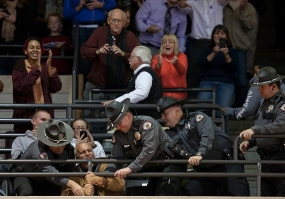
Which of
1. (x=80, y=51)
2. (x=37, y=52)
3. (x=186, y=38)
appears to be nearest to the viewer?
(x=37, y=52)

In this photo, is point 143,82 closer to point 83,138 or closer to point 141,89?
point 141,89

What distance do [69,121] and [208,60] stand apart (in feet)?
8.11

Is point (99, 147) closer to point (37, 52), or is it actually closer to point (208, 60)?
point (37, 52)

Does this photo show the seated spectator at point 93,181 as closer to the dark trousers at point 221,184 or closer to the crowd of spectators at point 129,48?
the crowd of spectators at point 129,48

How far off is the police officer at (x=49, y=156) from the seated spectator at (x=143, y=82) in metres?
1.31

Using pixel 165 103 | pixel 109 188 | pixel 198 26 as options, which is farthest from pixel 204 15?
pixel 109 188

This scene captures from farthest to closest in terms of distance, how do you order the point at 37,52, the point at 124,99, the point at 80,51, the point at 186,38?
the point at 186,38, the point at 80,51, the point at 37,52, the point at 124,99

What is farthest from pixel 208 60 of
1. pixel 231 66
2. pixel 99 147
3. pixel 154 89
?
pixel 99 147

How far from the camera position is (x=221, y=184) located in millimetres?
13352

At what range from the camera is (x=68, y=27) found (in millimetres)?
16641

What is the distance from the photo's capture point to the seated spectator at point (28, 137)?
43.9 feet

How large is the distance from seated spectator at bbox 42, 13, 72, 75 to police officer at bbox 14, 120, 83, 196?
10.4ft

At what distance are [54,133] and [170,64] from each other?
2729 mm

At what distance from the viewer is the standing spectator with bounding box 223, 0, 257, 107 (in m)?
15.9
